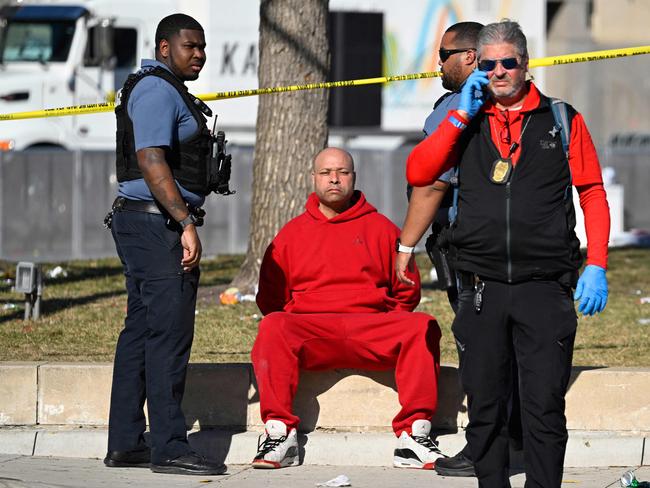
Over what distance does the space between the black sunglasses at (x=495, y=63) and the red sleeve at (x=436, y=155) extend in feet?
0.59

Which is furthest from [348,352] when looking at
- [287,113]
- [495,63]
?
[287,113]

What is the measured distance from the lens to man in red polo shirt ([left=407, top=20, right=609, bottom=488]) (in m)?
4.89

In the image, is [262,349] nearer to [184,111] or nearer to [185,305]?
[185,305]

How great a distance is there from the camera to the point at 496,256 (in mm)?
4926

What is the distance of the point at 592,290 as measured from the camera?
4.91 meters

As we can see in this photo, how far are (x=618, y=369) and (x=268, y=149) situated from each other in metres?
4.43

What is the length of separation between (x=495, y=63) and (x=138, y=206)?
6.03 feet

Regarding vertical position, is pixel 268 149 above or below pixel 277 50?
below

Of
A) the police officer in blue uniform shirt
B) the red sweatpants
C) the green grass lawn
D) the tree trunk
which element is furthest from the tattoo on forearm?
the tree trunk

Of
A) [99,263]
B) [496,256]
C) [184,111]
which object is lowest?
[99,263]

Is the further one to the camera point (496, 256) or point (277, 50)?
point (277, 50)

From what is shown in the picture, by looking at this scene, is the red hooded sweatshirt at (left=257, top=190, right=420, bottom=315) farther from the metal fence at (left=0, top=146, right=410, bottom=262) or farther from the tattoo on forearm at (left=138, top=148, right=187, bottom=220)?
the metal fence at (left=0, top=146, right=410, bottom=262)

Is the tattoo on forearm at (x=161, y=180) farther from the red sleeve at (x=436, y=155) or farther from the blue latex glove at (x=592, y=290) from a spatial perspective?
the blue latex glove at (x=592, y=290)

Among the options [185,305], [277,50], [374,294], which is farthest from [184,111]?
[277,50]
